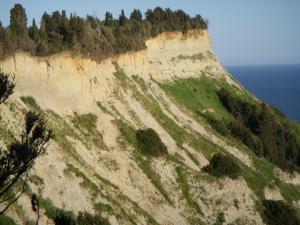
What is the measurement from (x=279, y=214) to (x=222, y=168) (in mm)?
8336

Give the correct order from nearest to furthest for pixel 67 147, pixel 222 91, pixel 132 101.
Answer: pixel 67 147 < pixel 132 101 < pixel 222 91

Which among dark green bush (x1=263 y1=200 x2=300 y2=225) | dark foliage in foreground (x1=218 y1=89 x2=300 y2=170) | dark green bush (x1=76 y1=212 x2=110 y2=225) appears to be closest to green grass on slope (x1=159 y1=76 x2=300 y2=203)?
dark foliage in foreground (x1=218 y1=89 x2=300 y2=170)

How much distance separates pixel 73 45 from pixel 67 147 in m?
12.4

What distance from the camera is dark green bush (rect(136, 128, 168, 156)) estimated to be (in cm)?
4794

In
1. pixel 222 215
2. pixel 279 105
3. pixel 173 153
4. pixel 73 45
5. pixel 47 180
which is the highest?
pixel 73 45

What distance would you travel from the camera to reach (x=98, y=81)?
168ft

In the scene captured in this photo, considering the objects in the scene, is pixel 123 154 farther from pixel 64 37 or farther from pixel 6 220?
pixel 6 220

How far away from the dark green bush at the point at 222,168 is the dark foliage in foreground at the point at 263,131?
1942 centimetres

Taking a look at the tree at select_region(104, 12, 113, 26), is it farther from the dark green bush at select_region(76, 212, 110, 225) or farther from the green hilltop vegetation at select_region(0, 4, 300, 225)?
the dark green bush at select_region(76, 212, 110, 225)

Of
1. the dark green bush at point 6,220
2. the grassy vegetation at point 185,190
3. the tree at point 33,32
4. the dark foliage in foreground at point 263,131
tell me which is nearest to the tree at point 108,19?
the dark foliage in foreground at point 263,131

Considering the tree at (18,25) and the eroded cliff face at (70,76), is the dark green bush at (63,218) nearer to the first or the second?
the eroded cliff face at (70,76)

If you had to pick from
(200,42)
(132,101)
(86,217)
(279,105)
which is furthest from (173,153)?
(279,105)

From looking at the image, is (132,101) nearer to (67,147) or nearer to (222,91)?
(67,147)

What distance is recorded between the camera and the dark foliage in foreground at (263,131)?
73188mm
